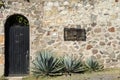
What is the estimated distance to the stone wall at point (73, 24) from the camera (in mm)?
18266

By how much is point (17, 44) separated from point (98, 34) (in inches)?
151

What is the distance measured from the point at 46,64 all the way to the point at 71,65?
117 centimetres

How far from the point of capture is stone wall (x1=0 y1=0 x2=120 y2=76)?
18266mm

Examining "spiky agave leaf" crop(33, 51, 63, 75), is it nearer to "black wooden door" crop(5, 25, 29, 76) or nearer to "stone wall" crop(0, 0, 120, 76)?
"stone wall" crop(0, 0, 120, 76)

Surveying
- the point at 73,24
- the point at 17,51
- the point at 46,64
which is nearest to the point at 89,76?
the point at 46,64

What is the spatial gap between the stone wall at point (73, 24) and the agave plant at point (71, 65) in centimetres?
64

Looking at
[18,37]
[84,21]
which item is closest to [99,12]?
[84,21]

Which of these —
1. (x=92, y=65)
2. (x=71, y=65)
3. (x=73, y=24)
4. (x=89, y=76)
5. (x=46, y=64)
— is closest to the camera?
(x=89, y=76)

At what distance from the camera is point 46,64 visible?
684 inches

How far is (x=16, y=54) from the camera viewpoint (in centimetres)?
1845

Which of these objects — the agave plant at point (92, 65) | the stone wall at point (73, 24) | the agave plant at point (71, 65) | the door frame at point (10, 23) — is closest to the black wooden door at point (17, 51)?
the door frame at point (10, 23)

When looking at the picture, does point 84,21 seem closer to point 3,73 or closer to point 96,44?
point 96,44

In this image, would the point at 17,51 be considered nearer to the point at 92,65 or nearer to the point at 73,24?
the point at 73,24

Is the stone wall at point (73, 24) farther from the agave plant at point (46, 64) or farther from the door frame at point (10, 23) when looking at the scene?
the agave plant at point (46, 64)
